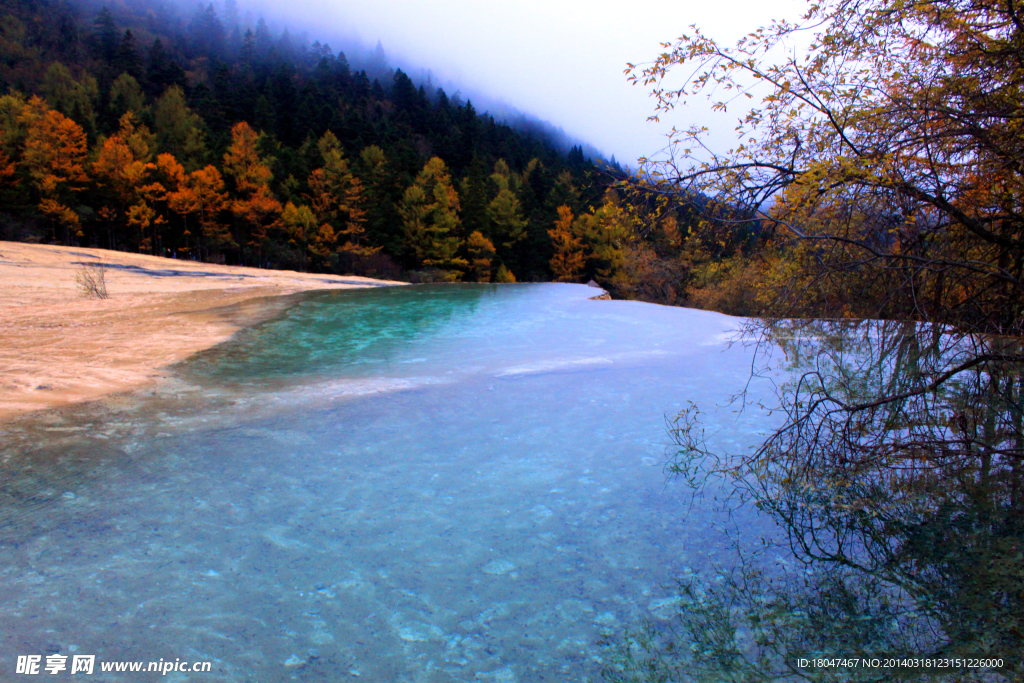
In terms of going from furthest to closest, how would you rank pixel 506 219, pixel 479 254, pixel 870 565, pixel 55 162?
pixel 506 219
pixel 479 254
pixel 55 162
pixel 870 565

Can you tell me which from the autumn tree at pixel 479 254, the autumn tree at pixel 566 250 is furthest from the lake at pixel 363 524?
the autumn tree at pixel 566 250

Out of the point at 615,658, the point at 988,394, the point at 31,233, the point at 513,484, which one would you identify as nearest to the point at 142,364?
the point at 513,484

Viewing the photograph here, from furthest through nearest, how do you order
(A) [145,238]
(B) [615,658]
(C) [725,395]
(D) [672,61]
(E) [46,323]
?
(A) [145,238], (E) [46,323], (C) [725,395], (D) [672,61], (B) [615,658]

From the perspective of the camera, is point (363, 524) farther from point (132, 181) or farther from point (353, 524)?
point (132, 181)

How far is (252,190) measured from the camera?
31.3m

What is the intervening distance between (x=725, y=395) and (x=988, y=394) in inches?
82.4

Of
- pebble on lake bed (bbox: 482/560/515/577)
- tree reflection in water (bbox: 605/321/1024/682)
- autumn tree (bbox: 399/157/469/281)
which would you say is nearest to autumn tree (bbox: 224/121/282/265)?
autumn tree (bbox: 399/157/469/281)

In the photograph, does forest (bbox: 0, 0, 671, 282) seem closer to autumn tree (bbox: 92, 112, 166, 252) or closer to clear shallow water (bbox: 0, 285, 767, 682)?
autumn tree (bbox: 92, 112, 166, 252)

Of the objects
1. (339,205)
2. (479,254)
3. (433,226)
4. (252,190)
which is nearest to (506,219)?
(479,254)

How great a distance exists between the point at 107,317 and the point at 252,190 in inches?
1008

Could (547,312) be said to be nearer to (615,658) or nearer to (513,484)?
(513,484)

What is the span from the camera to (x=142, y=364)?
6094mm

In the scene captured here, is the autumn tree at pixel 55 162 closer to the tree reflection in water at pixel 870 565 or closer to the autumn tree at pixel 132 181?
the autumn tree at pixel 132 181

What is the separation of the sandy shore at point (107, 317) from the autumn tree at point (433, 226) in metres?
18.4
